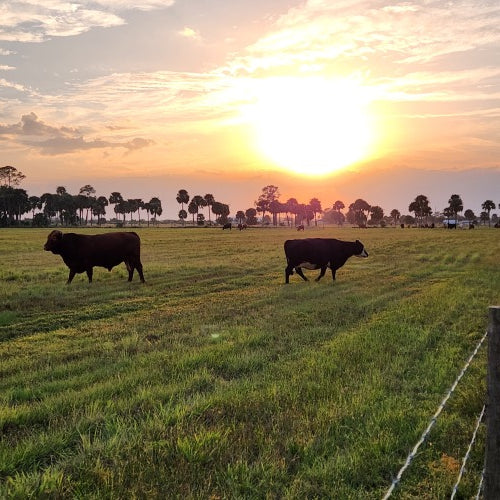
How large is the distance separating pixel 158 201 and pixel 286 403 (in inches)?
7616

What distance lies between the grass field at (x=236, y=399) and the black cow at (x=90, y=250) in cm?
508

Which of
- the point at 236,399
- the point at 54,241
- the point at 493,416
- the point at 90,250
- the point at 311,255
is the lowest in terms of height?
the point at 236,399

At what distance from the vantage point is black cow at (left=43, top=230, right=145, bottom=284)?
1783 centimetres

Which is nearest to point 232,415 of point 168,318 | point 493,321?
point 493,321

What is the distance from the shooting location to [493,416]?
3.38 metres

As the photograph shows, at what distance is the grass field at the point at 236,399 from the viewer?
4.09 meters

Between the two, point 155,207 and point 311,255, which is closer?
point 311,255

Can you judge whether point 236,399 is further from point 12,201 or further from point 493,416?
point 12,201

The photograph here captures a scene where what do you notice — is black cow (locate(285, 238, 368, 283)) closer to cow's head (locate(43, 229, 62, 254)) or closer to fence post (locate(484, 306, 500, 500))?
cow's head (locate(43, 229, 62, 254))

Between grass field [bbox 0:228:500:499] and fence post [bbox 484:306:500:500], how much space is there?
2.31 feet

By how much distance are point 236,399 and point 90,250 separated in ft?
45.5

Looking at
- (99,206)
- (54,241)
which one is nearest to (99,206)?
(99,206)

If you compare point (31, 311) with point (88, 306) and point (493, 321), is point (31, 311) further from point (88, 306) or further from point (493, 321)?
point (493, 321)

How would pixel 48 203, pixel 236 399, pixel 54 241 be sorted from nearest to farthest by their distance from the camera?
pixel 236 399
pixel 54 241
pixel 48 203
